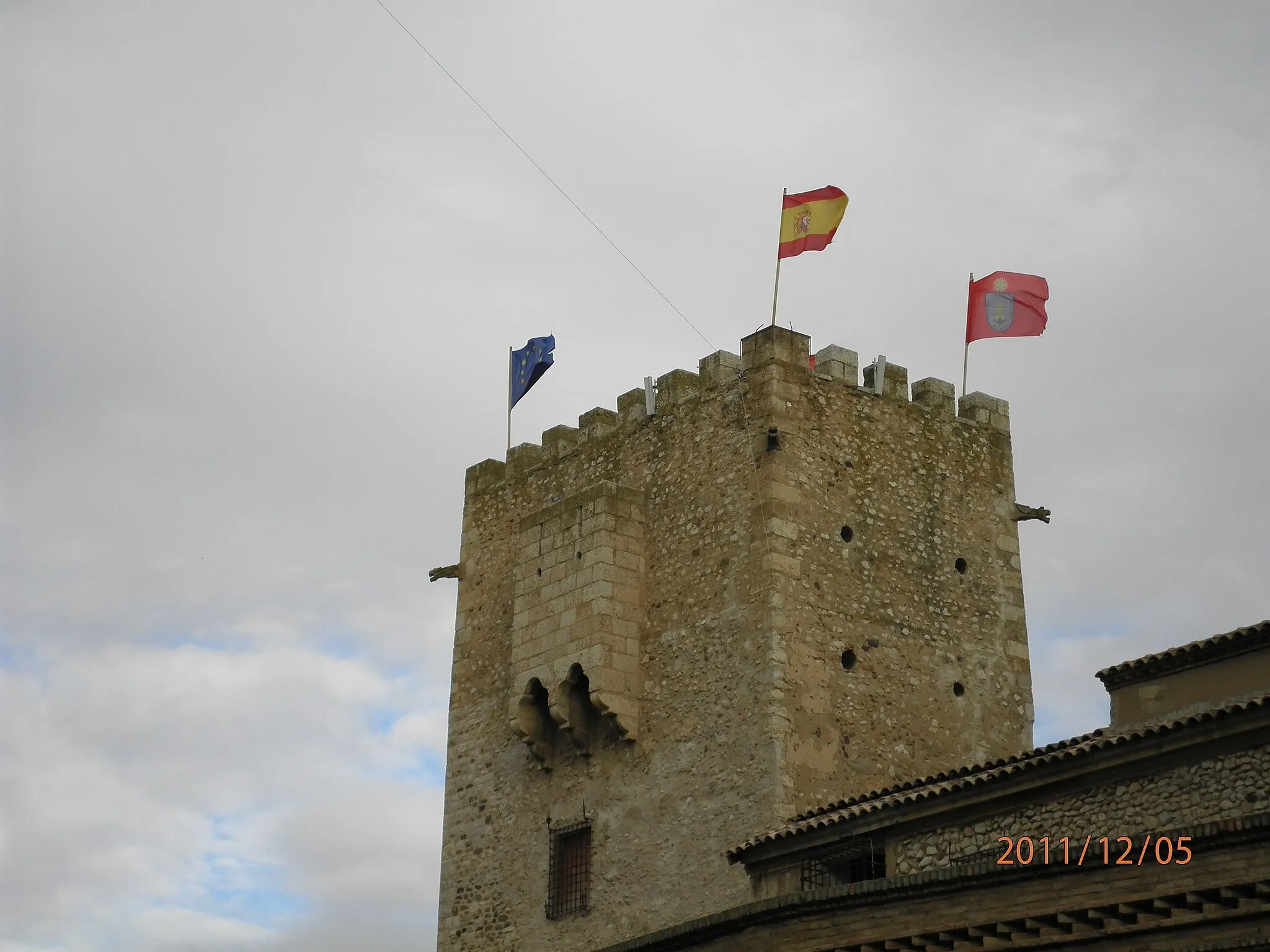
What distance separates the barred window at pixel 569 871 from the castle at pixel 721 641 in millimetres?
30

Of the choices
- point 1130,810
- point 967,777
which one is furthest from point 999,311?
point 1130,810

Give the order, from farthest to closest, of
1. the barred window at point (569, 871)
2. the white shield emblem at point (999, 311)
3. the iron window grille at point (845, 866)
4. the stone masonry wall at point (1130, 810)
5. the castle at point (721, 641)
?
the white shield emblem at point (999, 311), the barred window at point (569, 871), the castle at point (721, 641), the iron window grille at point (845, 866), the stone masonry wall at point (1130, 810)

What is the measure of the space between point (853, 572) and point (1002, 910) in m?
7.73

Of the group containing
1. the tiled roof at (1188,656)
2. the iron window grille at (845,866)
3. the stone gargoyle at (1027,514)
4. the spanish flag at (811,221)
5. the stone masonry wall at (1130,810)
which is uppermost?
the spanish flag at (811,221)

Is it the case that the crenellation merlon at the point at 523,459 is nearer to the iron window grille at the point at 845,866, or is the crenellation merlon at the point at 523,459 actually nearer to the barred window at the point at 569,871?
the barred window at the point at 569,871

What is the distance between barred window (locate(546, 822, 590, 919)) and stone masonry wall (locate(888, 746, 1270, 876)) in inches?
220

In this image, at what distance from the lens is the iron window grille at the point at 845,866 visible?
61.5 feet

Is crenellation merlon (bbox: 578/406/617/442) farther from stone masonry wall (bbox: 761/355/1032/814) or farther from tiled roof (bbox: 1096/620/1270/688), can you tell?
tiled roof (bbox: 1096/620/1270/688)

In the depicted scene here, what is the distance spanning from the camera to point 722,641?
22.5m

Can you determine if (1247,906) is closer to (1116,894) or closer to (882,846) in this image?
(1116,894)

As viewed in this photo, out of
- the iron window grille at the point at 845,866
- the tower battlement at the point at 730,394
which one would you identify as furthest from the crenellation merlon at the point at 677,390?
the iron window grille at the point at 845,866

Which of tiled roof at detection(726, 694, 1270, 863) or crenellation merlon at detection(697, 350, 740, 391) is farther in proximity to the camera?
crenellation merlon at detection(697, 350, 740, 391)

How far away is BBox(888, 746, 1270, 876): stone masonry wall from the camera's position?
16.2 metres

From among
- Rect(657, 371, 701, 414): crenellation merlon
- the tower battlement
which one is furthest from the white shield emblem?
Rect(657, 371, 701, 414): crenellation merlon
